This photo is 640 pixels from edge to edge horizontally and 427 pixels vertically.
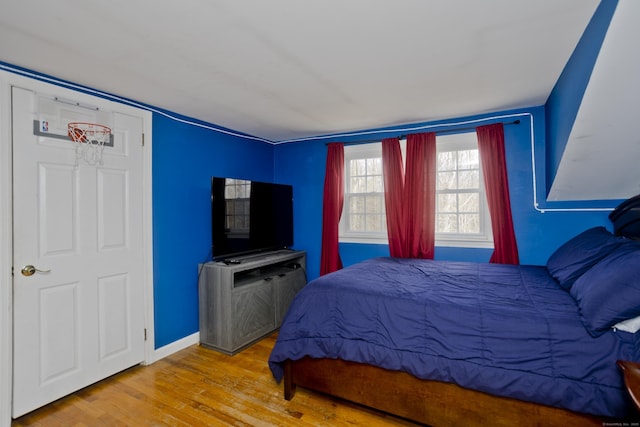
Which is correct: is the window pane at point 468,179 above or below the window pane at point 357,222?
above

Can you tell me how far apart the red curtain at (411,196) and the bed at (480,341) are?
99cm

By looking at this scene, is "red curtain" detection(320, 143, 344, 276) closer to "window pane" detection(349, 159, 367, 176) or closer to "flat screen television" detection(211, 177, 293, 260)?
"window pane" detection(349, 159, 367, 176)

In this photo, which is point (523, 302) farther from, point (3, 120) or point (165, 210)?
point (3, 120)

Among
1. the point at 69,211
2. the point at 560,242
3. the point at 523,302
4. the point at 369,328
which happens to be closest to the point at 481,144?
the point at 560,242

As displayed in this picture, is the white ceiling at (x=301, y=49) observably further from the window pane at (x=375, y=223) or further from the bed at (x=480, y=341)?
the window pane at (x=375, y=223)

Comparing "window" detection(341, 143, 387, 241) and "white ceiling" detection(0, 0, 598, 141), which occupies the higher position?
"white ceiling" detection(0, 0, 598, 141)

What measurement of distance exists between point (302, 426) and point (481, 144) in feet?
9.74

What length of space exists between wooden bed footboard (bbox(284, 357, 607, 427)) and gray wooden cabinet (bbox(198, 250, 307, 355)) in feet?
3.22

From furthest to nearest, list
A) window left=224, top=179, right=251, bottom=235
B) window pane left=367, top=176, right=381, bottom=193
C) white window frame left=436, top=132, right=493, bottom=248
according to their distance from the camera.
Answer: window pane left=367, top=176, right=381, bottom=193 → white window frame left=436, top=132, right=493, bottom=248 → window left=224, top=179, right=251, bottom=235

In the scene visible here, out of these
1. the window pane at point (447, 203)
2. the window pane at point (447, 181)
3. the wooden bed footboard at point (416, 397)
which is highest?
the window pane at point (447, 181)

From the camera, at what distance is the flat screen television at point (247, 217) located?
3.17 meters

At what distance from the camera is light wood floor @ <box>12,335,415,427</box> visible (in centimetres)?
200

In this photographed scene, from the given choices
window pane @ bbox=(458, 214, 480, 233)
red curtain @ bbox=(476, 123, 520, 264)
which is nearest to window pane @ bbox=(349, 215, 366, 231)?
window pane @ bbox=(458, 214, 480, 233)

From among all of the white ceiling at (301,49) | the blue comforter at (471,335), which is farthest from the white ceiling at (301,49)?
the blue comforter at (471,335)
